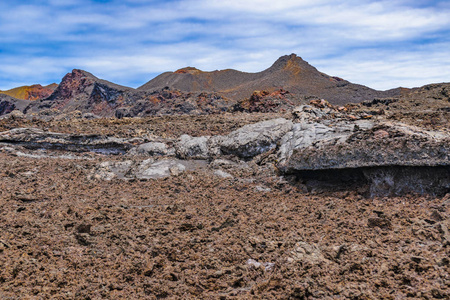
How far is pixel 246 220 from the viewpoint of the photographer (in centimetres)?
420

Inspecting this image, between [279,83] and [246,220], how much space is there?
56.7m

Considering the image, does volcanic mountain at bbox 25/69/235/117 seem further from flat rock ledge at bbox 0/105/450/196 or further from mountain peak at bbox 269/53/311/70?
mountain peak at bbox 269/53/311/70

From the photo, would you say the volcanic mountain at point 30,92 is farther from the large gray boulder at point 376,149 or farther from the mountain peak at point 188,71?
the large gray boulder at point 376,149

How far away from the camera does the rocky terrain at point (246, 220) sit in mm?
2725

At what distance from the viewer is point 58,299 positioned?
2.54 meters

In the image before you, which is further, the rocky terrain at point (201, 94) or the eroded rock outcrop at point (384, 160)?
the rocky terrain at point (201, 94)

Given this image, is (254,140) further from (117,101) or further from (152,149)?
(117,101)

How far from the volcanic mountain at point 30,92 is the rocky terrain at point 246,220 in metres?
97.8

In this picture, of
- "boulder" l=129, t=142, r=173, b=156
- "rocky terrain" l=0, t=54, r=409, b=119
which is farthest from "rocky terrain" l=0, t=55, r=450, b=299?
"rocky terrain" l=0, t=54, r=409, b=119

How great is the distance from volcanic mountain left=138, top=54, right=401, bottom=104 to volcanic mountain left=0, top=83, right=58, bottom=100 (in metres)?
36.3

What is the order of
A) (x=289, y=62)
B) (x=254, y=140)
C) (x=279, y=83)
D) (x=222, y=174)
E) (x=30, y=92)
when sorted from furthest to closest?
1. (x=30, y=92)
2. (x=289, y=62)
3. (x=279, y=83)
4. (x=254, y=140)
5. (x=222, y=174)

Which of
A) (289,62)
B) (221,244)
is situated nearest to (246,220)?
(221,244)

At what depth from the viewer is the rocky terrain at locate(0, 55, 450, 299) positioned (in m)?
2.72

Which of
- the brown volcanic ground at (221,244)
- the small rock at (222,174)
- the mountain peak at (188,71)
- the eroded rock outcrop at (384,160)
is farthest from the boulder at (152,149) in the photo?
the mountain peak at (188,71)
